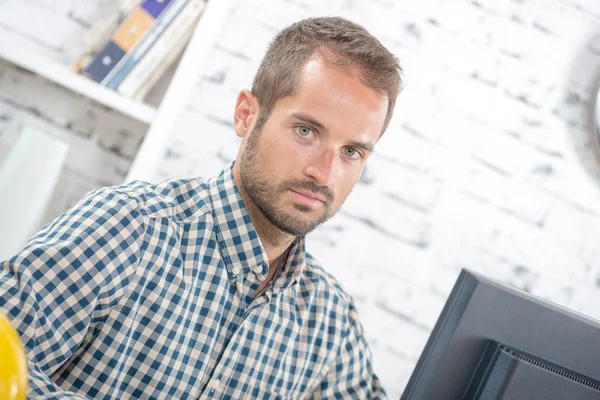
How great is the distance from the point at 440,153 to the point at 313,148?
934 mm

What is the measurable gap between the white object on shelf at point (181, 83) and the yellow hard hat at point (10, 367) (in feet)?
4.33

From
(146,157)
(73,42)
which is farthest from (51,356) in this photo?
(73,42)

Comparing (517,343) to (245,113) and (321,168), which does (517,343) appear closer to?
(321,168)

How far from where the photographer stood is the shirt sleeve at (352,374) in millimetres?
1232

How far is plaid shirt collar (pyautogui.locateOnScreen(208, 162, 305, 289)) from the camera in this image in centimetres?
111

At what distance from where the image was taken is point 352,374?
1249 millimetres

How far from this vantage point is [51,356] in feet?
2.95

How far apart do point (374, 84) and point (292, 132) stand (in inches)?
6.4

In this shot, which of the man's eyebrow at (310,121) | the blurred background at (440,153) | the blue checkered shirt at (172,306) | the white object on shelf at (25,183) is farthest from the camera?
the blurred background at (440,153)

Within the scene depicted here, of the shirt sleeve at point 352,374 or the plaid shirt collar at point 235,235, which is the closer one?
the plaid shirt collar at point 235,235

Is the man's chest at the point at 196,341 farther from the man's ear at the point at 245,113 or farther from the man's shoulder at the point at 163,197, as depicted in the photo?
the man's ear at the point at 245,113

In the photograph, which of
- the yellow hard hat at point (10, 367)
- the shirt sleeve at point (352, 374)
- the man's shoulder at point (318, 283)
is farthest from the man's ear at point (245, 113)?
the yellow hard hat at point (10, 367)

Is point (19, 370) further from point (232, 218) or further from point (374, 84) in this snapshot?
point (374, 84)

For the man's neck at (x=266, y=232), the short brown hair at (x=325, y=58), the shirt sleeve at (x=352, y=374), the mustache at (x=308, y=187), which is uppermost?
the short brown hair at (x=325, y=58)
